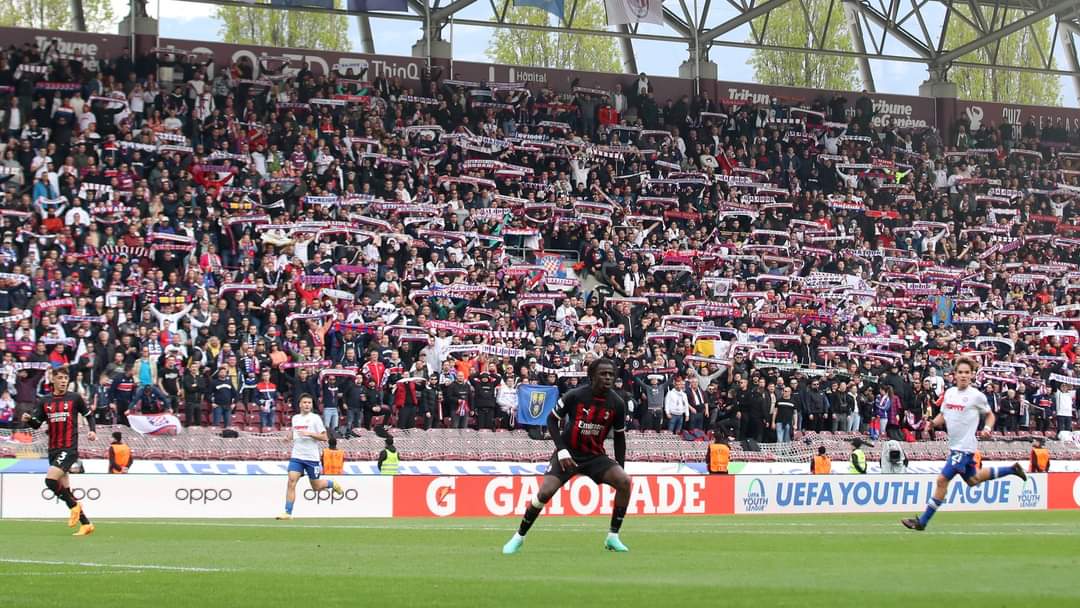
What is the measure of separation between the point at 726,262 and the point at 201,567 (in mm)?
29783

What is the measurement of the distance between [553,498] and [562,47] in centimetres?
3119

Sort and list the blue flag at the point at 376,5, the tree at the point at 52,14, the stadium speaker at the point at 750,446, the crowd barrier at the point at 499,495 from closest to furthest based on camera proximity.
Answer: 1. the crowd barrier at the point at 499,495
2. the stadium speaker at the point at 750,446
3. the blue flag at the point at 376,5
4. the tree at the point at 52,14

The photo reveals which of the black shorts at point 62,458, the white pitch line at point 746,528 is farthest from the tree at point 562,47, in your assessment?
the black shorts at point 62,458

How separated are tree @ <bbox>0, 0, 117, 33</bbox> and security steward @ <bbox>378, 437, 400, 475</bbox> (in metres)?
21.7

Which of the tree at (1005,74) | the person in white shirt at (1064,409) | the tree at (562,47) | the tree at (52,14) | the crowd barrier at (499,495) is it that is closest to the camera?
the crowd barrier at (499,495)

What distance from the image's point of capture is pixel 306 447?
75.8 ft

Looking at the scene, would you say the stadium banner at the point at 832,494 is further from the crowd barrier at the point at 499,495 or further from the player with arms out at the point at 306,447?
the player with arms out at the point at 306,447

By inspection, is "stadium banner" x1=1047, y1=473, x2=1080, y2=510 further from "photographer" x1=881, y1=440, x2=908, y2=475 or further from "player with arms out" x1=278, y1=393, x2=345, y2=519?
"player with arms out" x1=278, y1=393, x2=345, y2=519

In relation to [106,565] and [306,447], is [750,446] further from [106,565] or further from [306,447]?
[106,565]

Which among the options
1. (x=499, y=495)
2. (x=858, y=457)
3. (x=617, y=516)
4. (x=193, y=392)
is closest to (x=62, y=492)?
(x=617, y=516)

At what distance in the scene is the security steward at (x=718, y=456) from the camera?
30.7 metres

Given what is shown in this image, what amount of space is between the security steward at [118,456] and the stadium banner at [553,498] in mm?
4802

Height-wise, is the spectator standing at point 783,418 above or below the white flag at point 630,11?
below

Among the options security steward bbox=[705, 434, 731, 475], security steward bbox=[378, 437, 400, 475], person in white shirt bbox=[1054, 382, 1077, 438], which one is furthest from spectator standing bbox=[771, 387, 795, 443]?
security steward bbox=[378, 437, 400, 475]
